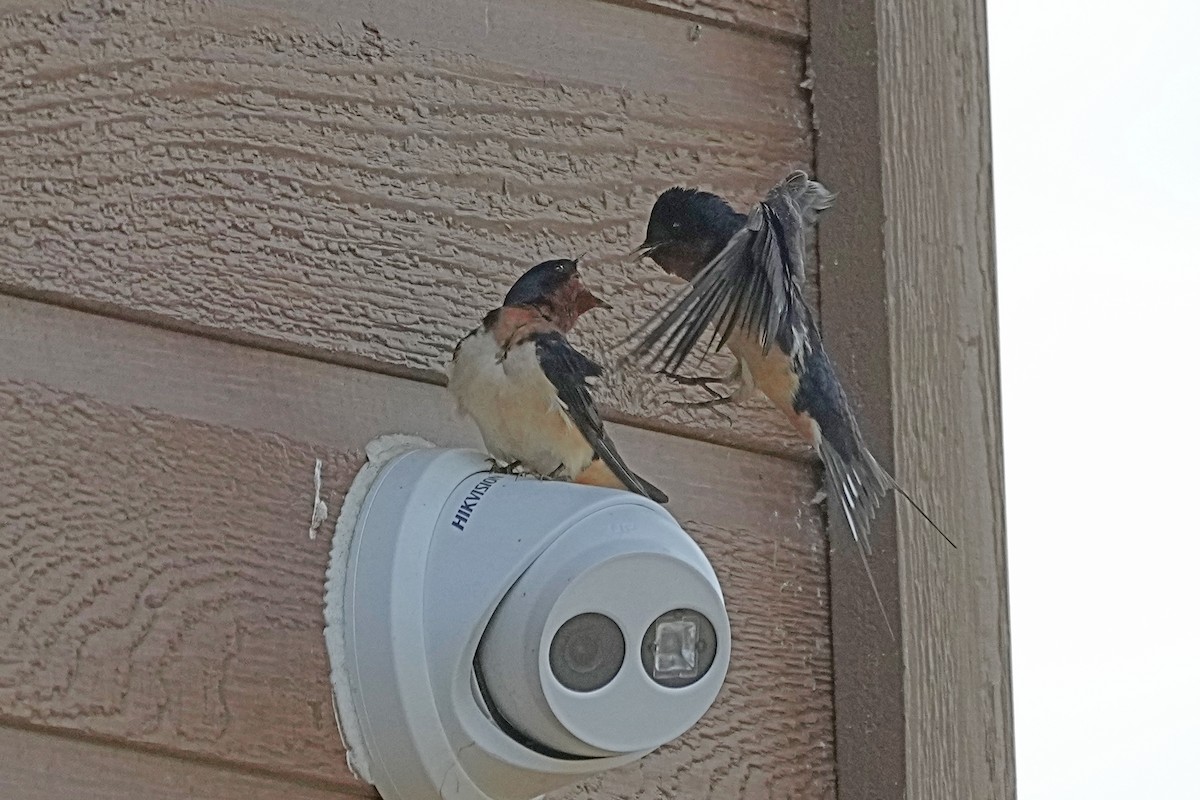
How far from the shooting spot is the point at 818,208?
3.51 ft

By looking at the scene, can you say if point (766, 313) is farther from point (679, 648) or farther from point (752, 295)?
point (679, 648)

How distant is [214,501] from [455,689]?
172 mm

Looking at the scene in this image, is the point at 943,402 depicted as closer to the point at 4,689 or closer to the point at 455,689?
the point at 455,689

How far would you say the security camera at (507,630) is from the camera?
2.60 feet

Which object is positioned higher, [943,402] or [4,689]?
[943,402]

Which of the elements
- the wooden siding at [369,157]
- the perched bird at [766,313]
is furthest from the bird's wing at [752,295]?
the wooden siding at [369,157]

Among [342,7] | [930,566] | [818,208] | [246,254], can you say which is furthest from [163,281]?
[930,566]

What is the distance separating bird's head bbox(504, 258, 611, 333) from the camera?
37.4 inches

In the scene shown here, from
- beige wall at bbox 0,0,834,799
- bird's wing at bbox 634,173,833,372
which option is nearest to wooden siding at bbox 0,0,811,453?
beige wall at bbox 0,0,834,799

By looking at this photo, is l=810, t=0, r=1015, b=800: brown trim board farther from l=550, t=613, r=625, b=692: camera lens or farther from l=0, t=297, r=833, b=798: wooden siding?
l=550, t=613, r=625, b=692: camera lens

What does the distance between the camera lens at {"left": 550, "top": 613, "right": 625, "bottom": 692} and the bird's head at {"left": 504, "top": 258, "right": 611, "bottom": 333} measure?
219 mm

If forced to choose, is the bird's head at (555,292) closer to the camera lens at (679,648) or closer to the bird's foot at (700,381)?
the bird's foot at (700,381)

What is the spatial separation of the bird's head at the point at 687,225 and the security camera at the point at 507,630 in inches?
7.6

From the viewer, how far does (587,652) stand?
793 millimetres
